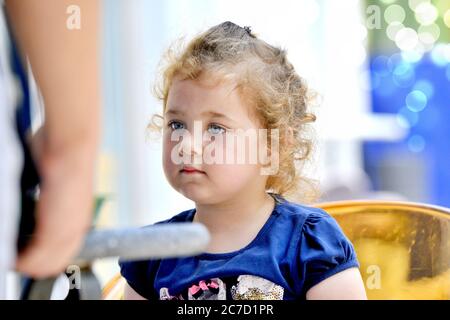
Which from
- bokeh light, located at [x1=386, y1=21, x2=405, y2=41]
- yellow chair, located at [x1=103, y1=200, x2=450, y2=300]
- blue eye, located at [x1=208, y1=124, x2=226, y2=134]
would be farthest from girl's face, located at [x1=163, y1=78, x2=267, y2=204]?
bokeh light, located at [x1=386, y1=21, x2=405, y2=41]

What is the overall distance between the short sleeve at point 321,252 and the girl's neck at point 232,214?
5 centimetres

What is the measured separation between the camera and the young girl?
67 cm

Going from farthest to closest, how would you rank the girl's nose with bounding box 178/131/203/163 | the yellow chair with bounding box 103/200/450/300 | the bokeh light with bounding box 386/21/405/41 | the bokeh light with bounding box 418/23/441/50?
1. the bokeh light with bounding box 386/21/405/41
2. the bokeh light with bounding box 418/23/441/50
3. the yellow chair with bounding box 103/200/450/300
4. the girl's nose with bounding box 178/131/203/163

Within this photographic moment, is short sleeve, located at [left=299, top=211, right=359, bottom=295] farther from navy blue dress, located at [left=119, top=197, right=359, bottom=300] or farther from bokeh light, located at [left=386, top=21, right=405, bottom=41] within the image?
bokeh light, located at [left=386, top=21, right=405, bottom=41]

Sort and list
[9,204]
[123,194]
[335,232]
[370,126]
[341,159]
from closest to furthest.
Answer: [9,204] < [335,232] < [123,194] < [341,159] < [370,126]

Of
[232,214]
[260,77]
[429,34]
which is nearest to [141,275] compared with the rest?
[232,214]

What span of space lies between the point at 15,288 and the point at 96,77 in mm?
278

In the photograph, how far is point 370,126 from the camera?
77.2 inches

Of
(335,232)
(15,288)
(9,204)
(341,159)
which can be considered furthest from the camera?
(341,159)

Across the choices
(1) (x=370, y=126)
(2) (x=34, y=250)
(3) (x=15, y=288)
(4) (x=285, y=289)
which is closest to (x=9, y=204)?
(2) (x=34, y=250)

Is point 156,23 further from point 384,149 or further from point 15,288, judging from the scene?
point 384,149

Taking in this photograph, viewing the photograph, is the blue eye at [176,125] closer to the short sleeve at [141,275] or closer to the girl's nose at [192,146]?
the girl's nose at [192,146]

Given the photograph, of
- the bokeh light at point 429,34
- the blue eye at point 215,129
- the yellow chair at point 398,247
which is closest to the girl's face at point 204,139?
the blue eye at point 215,129

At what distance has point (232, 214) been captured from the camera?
2.36ft
